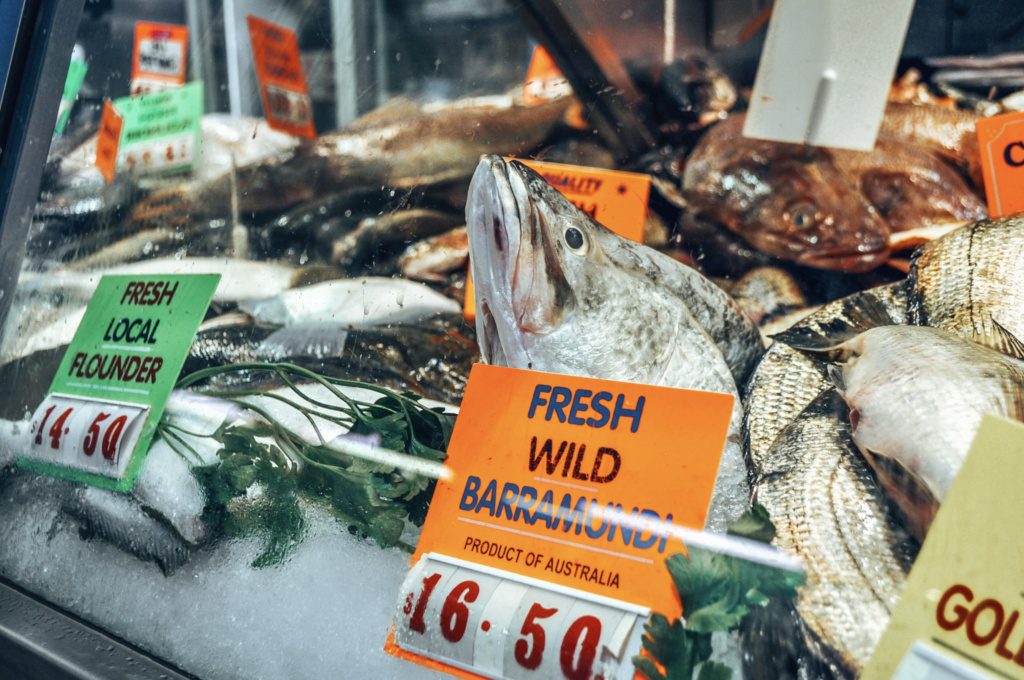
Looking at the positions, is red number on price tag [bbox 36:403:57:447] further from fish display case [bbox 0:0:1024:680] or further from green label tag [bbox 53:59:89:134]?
green label tag [bbox 53:59:89:134]

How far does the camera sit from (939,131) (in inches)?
67.1

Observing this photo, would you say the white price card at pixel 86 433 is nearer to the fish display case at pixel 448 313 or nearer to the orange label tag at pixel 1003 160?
the fish display case at pixel 448 313

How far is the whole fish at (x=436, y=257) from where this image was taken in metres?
1.56

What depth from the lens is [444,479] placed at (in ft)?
3.10

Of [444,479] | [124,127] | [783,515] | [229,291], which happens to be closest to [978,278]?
[783,515]

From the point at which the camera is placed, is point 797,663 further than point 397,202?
No

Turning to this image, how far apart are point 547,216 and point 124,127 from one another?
1.65m

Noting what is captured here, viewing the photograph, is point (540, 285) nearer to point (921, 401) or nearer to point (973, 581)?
point (921, 401)

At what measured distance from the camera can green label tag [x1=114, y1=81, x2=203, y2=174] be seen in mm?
2232

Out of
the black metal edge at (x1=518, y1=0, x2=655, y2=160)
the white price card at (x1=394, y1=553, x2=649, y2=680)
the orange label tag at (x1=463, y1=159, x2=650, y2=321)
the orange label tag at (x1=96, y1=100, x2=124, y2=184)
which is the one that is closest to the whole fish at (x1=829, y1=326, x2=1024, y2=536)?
the white price card at (x1=394, y1=553, x2=649, y2=680)

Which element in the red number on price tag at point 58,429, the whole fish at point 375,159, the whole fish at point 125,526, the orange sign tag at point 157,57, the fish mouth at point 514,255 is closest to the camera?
the fish mouth at point 514,255

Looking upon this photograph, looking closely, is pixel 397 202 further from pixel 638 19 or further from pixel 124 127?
pixel 124 127

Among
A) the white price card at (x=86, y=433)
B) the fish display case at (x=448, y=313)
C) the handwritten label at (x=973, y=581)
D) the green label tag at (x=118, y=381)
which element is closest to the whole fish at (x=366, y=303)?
the fish display case at (x=448, y=313)

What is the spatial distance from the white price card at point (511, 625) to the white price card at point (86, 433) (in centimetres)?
60
